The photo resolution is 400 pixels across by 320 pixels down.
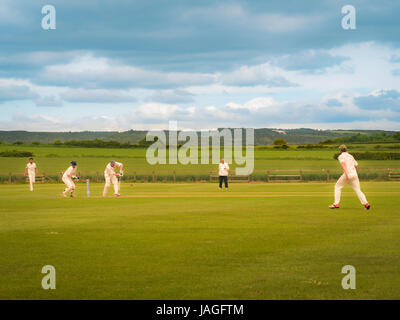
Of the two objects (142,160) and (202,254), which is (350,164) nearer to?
(202,254)

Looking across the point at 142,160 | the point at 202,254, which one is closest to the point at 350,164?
the point at 202,254

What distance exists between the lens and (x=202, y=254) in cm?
1234

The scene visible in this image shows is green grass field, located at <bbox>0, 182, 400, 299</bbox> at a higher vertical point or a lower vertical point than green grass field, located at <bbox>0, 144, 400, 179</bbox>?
lower

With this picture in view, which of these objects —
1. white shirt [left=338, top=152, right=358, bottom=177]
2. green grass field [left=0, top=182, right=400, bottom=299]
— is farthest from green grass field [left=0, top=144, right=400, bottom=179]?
green grass field [left=0, top=182, right=400, bottom=299]

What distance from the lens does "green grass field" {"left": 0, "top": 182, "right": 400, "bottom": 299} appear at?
920cm

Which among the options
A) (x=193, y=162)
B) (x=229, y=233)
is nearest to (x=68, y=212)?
(x=229, y=233)

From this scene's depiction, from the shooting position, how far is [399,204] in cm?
2519

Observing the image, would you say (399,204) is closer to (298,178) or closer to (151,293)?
(151,293)

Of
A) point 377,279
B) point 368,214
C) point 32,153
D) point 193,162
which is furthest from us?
point 32,153

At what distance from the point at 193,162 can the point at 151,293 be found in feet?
300

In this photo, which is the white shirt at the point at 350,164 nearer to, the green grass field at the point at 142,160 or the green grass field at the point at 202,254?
the green grass field at the point at 202,254

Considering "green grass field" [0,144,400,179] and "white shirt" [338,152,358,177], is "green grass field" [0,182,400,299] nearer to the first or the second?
"white shirt" [338,152,358,177]

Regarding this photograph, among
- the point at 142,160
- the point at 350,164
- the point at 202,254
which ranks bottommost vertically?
the point at 202,254

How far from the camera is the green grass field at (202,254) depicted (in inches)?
362
